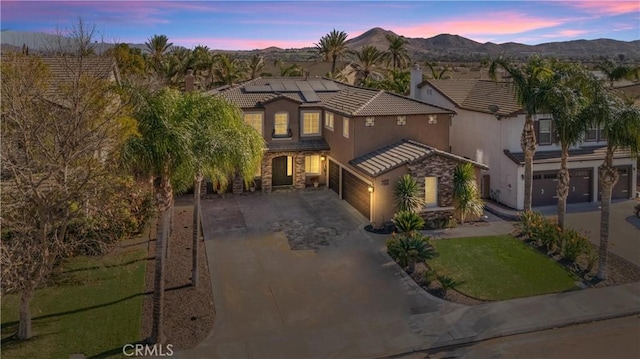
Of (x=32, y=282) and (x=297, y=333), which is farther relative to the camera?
(x=297, y=333)

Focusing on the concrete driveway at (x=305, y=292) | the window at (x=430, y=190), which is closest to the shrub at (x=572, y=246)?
the window at (x=430, y=190)

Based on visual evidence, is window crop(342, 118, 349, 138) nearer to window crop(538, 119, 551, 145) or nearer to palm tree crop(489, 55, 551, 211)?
palm tree crop(489, 55, 551, 211)

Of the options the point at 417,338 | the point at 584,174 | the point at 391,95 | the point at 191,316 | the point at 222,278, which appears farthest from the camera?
the point at 391,95

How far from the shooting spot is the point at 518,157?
25.4m

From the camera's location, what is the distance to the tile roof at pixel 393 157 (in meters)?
22.5

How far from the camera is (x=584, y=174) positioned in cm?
2642

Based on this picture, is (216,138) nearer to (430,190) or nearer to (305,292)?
(305,292)

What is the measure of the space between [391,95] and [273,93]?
7322 millimetres

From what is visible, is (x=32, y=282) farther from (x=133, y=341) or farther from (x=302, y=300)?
(x=302, y=300)

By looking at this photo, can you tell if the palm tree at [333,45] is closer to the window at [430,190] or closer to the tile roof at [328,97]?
the tile roof at [328,97]

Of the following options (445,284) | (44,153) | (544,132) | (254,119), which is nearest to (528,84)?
(544,132)

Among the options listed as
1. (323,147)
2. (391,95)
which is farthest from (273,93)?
(391,95)

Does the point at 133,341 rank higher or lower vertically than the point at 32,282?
lower

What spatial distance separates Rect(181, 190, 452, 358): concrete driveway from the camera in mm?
12602
